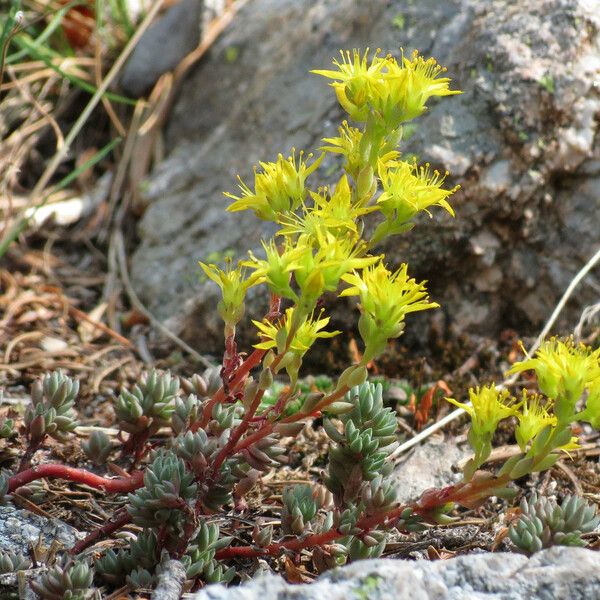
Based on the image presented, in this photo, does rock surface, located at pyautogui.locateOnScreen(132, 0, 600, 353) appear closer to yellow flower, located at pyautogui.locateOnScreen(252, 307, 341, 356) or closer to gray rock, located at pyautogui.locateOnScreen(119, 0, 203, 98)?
gray rock, located at pyautogui.locateOnScreen(119, 0, 203, 98)

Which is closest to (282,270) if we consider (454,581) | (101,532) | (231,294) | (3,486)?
(231,294)

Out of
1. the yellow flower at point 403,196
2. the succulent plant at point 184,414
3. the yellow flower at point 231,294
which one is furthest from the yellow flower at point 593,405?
the succulent plant at point 184,414

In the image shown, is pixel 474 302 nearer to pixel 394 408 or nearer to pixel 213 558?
pixel 394 408

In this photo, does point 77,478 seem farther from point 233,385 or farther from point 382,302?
point 382,302

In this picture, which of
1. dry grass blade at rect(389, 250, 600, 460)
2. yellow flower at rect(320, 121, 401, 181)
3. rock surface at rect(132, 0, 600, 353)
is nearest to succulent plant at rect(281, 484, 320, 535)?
dry grass blade at rect(389, 250, 600, 460)

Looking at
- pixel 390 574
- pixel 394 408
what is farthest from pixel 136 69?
pixel 390 574

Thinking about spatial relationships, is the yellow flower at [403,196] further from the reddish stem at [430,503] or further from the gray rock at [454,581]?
the gray rock at [454,581]
